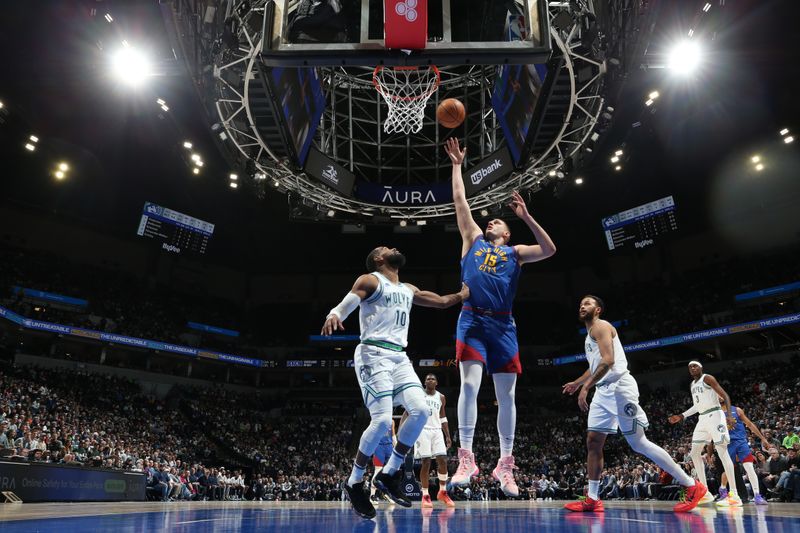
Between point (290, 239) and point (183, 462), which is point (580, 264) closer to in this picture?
point (290, 239)

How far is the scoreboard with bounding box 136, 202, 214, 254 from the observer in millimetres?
27016

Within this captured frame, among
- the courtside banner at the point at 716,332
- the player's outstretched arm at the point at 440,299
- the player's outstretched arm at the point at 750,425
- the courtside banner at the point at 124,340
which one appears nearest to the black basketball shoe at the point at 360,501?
the player's outstretched arm at the point at 440,299

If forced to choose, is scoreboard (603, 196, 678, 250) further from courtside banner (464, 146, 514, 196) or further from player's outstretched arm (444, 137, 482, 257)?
player's outstretched arm (444, 137, 482, 257)

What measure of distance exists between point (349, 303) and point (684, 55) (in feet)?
40.6

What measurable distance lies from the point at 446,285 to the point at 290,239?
11.0 meters

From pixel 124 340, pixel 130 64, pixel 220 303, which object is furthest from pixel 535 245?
pixel 220 303

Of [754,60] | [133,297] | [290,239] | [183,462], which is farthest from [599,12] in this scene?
[133,297]

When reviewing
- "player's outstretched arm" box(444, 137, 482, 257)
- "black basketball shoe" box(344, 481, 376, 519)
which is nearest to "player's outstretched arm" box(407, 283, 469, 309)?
"player's outstretched arm" box(444, 137, 482, 257)

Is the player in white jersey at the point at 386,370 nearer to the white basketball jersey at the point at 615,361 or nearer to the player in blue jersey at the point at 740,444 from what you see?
the white basketball jersey at the point at 615,361

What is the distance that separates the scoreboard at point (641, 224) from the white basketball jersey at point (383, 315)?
24.6 metres

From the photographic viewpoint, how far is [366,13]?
23.5ft

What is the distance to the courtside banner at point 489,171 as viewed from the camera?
51.0ft

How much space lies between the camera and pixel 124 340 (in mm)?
29875

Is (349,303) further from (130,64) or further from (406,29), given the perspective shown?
(130,64)
